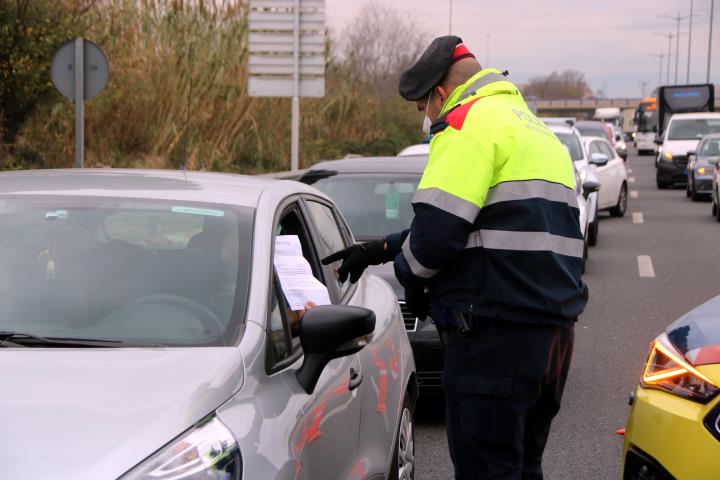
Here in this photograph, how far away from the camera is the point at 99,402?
292cm

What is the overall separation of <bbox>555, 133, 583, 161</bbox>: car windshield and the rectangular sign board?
6.29 meters

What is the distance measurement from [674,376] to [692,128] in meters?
29.4

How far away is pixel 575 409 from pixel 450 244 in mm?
3909

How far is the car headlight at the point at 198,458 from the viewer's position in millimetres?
2721

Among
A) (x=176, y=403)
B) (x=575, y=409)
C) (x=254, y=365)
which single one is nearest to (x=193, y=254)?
(x=254, y=365)

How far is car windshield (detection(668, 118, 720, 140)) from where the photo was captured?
105 ft

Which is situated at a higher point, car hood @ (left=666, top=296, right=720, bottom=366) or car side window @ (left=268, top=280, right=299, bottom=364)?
car side window @ (left=268, top=280, right=299, bottom=364)

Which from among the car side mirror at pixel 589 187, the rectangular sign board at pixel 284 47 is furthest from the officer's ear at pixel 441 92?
the rectangular sign board at pixel 284 47

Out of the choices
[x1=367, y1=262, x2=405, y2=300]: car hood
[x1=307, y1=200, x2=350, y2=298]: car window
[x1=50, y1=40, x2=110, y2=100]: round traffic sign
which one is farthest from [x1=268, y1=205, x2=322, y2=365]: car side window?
[x1=50, y1=40, x2=110, y2=100]: round traffic sign

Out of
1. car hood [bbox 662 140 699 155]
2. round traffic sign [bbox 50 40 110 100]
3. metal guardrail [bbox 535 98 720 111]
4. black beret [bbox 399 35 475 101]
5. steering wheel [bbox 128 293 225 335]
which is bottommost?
metal guardrail [bbox 535 98 720 111]

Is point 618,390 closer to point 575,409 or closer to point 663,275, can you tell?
point 575,409

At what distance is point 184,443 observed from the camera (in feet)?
9.27

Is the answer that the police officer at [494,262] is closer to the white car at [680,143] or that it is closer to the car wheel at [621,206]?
the car wheel at [621,206]

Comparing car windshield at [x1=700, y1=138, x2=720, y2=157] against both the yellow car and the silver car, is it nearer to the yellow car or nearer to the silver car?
the yellow car
